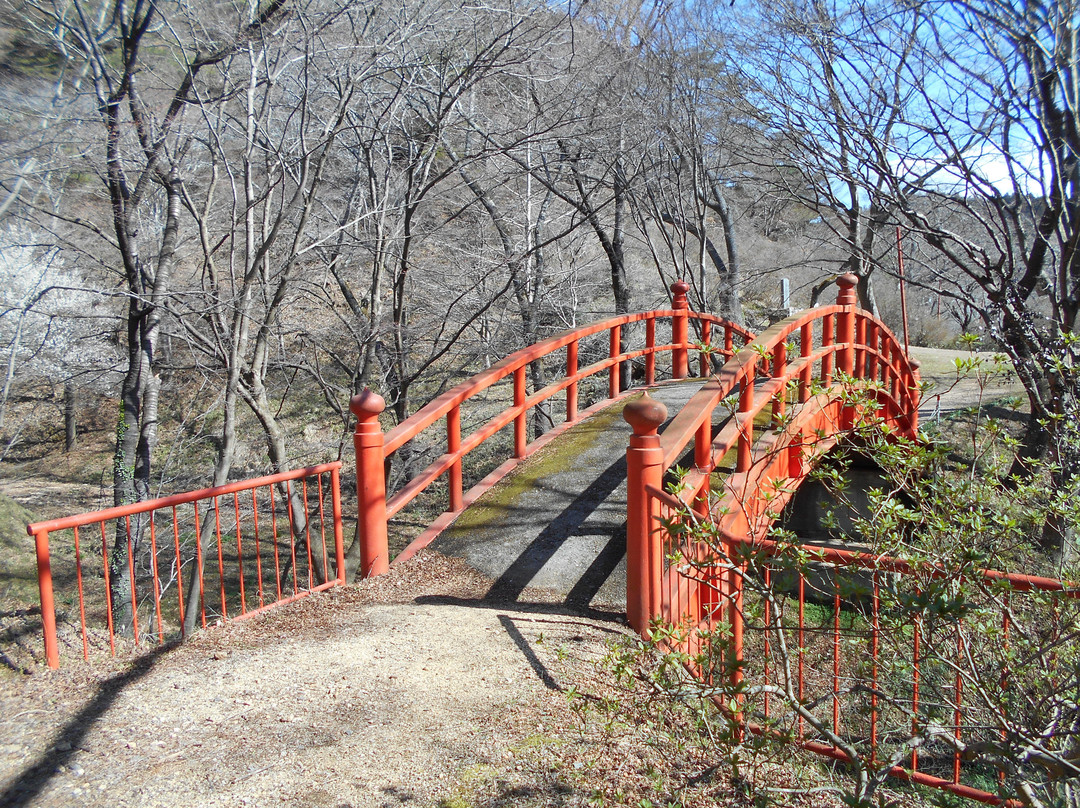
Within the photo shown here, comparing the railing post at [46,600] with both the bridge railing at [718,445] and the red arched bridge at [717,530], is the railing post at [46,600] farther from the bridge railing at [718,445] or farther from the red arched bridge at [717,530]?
the bridge railing at [718,445]

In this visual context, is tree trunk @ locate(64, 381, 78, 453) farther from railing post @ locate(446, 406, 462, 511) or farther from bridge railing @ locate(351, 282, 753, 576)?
railing post @ locate(446, 406, 462, 511)

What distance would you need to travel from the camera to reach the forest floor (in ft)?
9.24

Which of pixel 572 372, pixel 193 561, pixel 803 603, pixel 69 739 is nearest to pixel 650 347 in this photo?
→ pixel 572 372

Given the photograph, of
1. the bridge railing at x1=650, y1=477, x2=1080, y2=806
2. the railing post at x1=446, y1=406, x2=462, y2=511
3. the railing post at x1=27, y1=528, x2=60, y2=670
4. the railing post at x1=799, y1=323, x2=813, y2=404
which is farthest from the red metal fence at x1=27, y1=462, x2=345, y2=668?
the railing post at x1=799, y1=323, x2=813, y2=404

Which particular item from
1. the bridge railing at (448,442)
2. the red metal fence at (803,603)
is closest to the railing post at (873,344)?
the red metal fence at (803,603)

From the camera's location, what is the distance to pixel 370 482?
4895 millimetres

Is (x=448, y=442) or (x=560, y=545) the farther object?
(x=448, y=442)

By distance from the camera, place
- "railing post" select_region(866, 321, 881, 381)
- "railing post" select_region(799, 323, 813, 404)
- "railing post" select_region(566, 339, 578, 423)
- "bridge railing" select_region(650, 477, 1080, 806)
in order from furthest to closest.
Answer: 1. "railing post" select_region(866, 321, 881, 381)
2. "railing post" select_region(566, 339, 578, 423)
3. "railing post" select_region(799, 323, 813, 404)
4. "bridge railing" select_region(650, 477, 1080, 806)

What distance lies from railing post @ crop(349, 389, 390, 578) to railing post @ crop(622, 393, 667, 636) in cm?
169

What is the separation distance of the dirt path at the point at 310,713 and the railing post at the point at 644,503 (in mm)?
294

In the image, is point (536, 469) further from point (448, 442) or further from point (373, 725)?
point (373, 725)

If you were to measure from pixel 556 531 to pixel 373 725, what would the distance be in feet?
8.15

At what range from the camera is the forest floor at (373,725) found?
282 cm

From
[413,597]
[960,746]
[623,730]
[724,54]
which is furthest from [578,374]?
[724,54]
